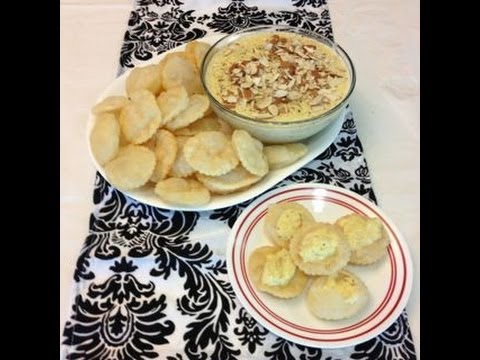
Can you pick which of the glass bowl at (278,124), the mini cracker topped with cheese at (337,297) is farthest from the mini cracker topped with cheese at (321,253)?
the glass bowl at (278,124)

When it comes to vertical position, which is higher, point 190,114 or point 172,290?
point 190,114

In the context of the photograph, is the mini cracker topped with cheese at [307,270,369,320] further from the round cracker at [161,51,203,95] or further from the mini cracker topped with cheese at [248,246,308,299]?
the round cracker at [161,51,203,95]

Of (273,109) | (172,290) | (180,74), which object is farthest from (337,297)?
(180,74)

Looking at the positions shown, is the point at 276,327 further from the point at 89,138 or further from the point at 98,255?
the point at 89,138

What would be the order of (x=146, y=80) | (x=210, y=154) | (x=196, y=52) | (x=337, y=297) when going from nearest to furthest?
(x=337, y=297) → (x=210, y=154) → (x=146, y=80) → (x=196, y=52)

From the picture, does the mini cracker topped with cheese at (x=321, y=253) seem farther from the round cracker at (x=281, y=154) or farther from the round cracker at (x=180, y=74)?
the round cracker at (x=180, y=74)

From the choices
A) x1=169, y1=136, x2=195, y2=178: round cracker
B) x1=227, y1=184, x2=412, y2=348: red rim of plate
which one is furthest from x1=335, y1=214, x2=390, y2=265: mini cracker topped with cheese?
x1=169, y1=136, x2=195, y2=178: round cracker

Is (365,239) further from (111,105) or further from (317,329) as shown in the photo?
(111,105)
